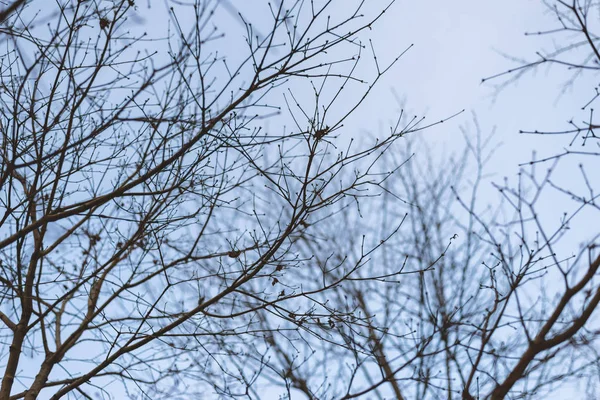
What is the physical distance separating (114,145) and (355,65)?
1743 mm

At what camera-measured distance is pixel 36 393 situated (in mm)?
3680

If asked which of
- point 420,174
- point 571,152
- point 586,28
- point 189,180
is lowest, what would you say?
point 571,152

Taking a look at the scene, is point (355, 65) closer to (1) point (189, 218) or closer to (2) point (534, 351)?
(1) point (189, 218)

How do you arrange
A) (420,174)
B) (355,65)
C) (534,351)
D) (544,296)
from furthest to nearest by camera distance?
(420,174) → (544,296) → (355,65) → (534,351)

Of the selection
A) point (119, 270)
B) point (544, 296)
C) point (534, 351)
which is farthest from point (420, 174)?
point (534, 351)

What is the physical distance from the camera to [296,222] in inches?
122

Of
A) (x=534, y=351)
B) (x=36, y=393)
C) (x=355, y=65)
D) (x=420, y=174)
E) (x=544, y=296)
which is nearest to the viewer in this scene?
(x=534, y=351)

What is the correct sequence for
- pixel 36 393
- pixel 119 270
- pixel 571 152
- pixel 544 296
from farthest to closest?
1. pixel 544 296
2. pixel 119 270
3. pixel 36 393
4. pixel 571 152

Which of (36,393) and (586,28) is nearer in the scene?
(586,28)

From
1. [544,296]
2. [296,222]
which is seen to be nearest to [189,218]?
[296,222]

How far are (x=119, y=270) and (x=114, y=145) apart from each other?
1.37m

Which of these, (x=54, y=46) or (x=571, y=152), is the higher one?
(x=54, y=46)

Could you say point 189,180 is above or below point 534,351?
above

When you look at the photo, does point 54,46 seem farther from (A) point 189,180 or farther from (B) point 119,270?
(B) point 119,270
